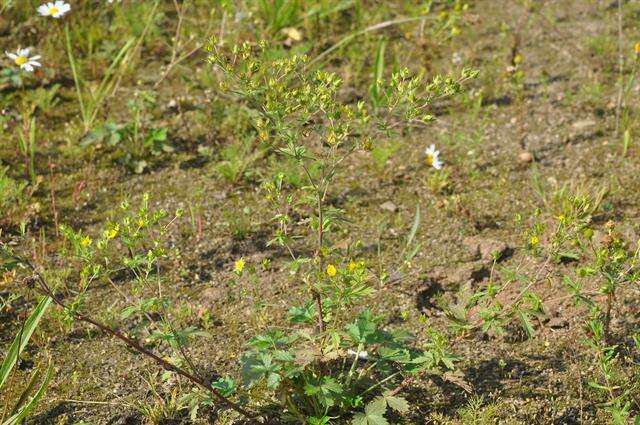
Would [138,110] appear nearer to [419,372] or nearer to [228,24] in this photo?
[228,24]

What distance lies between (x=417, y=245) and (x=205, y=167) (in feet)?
3.84

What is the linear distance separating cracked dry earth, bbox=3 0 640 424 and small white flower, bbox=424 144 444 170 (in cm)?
5

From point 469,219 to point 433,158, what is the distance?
1.33ft

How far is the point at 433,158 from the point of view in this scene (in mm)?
3848

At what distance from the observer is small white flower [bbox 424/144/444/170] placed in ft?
12.5

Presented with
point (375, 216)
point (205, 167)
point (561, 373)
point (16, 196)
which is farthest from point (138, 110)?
point (561, 373)

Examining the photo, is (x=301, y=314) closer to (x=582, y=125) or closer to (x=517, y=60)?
(x=582, y=125)

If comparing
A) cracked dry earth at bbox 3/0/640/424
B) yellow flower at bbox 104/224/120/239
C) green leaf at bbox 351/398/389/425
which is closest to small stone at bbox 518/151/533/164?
cracked dry earth at bbox 3/0/640/424

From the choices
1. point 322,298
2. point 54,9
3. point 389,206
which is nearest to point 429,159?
point 389,206

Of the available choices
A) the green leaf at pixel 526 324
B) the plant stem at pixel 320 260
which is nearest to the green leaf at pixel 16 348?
the plant stem at pixel 320 260

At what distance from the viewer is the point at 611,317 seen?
120 inches

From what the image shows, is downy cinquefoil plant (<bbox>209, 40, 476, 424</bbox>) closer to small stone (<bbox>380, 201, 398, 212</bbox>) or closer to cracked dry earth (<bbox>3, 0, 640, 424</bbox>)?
cracked dry earth (<bbox>3, 0, 640, 424</bbox>)

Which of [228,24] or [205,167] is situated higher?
[228,24]

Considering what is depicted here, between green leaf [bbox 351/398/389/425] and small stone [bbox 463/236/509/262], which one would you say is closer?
green leaf [bbox 351/398/389/425]
